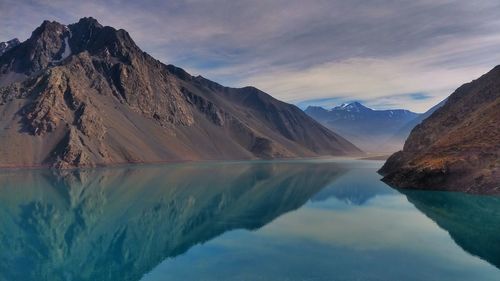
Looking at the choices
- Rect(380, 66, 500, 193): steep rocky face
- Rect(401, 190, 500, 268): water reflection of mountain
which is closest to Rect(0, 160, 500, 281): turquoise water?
Rect(401, 190, 500, 268): water reflection of mountain

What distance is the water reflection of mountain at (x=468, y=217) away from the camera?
38.0 m

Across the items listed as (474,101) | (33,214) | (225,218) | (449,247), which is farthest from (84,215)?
(474,101)

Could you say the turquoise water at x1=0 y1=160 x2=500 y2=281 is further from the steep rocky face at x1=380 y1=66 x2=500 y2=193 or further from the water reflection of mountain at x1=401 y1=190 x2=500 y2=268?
the steep rocky face at x1=380 y1=66 x2=500 y2=193

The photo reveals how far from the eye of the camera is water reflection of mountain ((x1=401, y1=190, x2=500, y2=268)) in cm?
3797

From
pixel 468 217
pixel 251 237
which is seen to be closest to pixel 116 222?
pixel 251 237

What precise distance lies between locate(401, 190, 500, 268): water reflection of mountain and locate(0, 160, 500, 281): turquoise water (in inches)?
4.6

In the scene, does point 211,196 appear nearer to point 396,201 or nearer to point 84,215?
point 84,215

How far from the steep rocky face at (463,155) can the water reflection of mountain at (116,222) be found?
24041 mm

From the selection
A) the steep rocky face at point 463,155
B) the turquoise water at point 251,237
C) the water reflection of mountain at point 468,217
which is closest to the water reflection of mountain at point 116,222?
the turquoise water at point 251,237

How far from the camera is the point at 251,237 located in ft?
145

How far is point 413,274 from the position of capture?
99.1 ft

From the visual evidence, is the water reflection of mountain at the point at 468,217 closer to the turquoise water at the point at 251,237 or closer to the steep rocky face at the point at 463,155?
the turquoise water at the point at 251,237

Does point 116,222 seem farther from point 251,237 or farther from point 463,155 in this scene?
point 463,155

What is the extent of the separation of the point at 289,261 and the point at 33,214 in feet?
146
